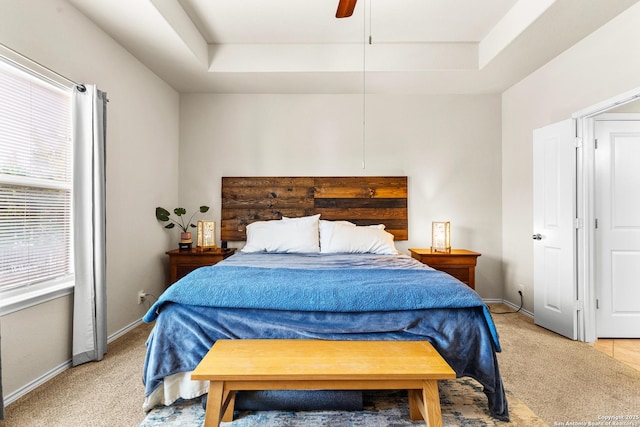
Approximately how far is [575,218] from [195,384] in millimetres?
3259

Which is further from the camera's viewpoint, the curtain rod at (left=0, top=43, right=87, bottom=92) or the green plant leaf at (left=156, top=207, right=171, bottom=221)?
the green plant leaf at (left=156, top=207, right=171, bottom=221)

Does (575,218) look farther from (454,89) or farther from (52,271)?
(52,271)

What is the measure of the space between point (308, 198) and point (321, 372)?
280cm

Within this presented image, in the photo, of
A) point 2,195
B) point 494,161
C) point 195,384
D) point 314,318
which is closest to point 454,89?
point 494,161

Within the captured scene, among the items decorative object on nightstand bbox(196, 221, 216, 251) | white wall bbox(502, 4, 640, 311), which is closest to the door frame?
white wall bbox(502, 4, 640, 311)

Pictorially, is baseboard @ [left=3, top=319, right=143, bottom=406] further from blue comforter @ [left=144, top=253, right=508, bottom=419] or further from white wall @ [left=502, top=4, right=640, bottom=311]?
white wall @ [left=502, top=4, right=640, bottom=311]

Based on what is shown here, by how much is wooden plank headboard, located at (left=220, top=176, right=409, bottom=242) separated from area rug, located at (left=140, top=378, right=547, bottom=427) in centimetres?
234

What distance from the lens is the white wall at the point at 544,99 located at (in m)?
2.57

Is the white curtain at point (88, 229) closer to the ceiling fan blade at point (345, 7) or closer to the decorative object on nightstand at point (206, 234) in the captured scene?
the decorative object on nightstand at point (206, 234)

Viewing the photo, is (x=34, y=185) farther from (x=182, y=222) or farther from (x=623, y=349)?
(x=623, y=349)

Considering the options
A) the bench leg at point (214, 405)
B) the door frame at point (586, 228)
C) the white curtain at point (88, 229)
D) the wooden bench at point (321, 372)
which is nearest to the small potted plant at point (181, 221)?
the white curtain at point (88, 229)

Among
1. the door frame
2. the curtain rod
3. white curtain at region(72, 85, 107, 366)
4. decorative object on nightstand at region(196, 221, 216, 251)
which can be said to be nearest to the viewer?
the curtain rod

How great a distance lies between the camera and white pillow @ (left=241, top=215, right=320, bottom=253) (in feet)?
Answer: 11.5

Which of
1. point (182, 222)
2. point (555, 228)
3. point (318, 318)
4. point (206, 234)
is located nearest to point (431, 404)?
point (318, 318)
